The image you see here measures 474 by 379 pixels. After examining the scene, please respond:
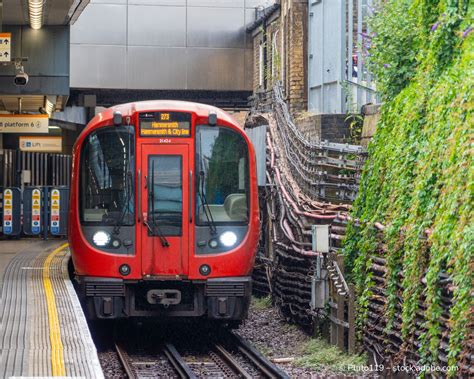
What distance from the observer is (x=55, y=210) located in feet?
91.0

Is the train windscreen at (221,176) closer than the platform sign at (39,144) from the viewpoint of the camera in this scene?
Yes

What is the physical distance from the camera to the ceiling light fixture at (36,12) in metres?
18.7

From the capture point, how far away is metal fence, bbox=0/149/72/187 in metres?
30.0

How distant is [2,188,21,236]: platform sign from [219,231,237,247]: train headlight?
14.5 meters

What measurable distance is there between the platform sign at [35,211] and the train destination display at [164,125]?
1413 cm

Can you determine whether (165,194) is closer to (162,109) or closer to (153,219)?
(153,219)

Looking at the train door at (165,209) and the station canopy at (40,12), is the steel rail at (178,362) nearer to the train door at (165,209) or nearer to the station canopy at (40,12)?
the train door at (165,209)

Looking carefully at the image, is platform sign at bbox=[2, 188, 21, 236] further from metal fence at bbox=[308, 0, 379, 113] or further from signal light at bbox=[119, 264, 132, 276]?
signal light at bbox=[119, 264, 132, 276]

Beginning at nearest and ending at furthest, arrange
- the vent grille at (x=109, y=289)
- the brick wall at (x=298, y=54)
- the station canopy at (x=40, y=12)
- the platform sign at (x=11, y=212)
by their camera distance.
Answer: the vent grille at (x=109, y=289) < the station canopy at (x=40, y=12) < the brick wall at (x=298, y=54) < the platform sign at (x=11, y=212)

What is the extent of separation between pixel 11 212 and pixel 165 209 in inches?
567

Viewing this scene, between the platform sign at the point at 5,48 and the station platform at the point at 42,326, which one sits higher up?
the platform sign at the point at 5,48

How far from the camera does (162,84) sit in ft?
97.9

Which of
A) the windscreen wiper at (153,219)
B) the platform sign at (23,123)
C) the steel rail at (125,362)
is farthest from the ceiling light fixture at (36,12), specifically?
the steel rail at (125,362)

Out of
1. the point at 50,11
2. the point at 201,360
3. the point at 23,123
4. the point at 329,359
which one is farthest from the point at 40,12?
the point at 329,359
